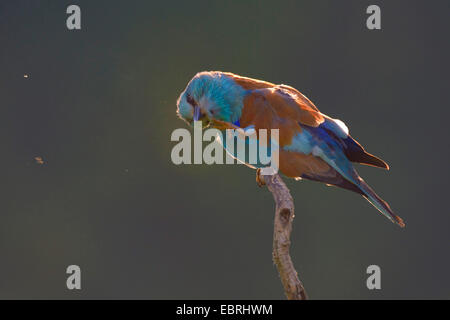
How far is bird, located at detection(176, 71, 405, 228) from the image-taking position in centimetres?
215

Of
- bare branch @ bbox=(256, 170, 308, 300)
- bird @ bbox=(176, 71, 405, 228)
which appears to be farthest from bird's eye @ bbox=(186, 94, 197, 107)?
bare branch @ bbox=(256, 170, 308, 300)

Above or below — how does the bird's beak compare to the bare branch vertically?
above

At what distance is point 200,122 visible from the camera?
233 cm

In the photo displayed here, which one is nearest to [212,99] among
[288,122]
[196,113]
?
[196,113]

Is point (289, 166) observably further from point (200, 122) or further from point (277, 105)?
Answer: point (200, 122)

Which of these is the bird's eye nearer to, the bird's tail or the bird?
the bird

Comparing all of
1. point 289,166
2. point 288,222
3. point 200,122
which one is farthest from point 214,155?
point 288,222

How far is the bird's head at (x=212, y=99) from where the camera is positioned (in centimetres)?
229

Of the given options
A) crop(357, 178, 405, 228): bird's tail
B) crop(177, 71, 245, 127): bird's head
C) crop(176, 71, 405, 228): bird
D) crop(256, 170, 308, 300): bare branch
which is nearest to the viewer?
crop(256, 170, 308, 300): bare branch

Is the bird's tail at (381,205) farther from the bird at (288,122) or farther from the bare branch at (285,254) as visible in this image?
the bare branch at (285,254)

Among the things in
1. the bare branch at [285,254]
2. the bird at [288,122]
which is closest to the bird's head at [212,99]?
the bird at [288,122]

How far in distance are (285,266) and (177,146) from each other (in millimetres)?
1395

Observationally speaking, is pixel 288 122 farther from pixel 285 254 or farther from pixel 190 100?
pixel 285 254

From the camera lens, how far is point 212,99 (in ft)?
7.50
